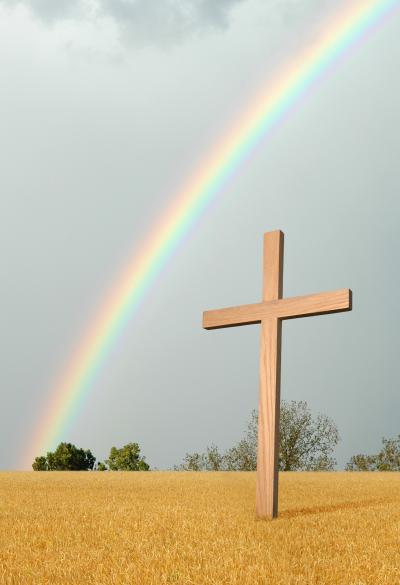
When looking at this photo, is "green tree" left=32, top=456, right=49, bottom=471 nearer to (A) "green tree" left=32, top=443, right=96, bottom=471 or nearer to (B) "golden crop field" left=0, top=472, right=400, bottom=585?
(A) "green tree" left=32, top=443, right=96, bottom=471

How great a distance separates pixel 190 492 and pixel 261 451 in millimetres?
4914

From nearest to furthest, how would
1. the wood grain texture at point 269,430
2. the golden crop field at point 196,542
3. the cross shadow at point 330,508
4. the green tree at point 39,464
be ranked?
1. the golden crop field at point 196,542
2. the wood grain texture at point 269,430
3. the cross shadow at point 330,508
4. the green tree at point 39,464

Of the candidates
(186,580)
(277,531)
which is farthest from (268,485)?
(186,580)

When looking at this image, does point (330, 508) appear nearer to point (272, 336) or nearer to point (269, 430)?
point (269, 430)

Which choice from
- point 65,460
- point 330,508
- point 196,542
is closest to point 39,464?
point 65,460

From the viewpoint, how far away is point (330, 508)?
1116cm

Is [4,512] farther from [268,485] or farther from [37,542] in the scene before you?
[268,485]

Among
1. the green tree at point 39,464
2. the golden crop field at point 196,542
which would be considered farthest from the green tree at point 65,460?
the golden crop field at point 196,542

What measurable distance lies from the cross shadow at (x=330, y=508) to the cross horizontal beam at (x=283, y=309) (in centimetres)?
305

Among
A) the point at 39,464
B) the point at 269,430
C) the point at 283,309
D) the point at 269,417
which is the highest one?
the point at 283,309

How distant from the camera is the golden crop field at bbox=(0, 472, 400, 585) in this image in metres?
5.99

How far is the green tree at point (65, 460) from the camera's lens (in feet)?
235

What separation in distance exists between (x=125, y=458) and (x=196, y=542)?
6992cm

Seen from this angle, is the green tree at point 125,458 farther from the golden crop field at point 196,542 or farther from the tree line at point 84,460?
the golden crop field at point 196,542
